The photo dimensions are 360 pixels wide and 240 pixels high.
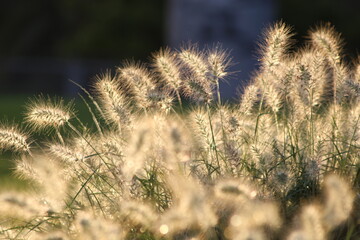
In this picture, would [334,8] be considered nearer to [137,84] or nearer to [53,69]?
[53,69]

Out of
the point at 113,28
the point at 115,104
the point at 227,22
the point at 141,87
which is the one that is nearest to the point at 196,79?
the point at 141,87

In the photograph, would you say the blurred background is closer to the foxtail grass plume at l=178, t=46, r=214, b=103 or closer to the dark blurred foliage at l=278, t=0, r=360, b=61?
the dark blurred foliage at l=278, t=0, r=360, b=61

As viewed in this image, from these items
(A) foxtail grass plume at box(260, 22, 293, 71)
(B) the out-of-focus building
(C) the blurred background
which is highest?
(C) the blurred background

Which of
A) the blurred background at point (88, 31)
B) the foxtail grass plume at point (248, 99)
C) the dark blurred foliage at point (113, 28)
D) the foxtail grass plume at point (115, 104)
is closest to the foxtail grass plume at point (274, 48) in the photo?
the foxtail grass plume at point (248, 99)

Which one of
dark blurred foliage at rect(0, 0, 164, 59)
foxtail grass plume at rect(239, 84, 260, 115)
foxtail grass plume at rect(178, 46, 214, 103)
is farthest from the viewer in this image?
dark blurred foliage at rect(0, 0, 164, 59)

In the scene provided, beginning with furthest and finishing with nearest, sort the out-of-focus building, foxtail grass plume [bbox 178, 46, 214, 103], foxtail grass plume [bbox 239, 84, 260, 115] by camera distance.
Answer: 1. the out-of-focus building
2. foxtail grass plume [bbox 239, 84, 260, 115]
3. foxtail grass plume [bbox 178, 46, 214, 103]

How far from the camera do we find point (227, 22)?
1307 centimetres

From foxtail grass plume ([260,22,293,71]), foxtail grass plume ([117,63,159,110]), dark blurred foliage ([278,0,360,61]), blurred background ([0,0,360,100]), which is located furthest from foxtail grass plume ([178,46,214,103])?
dark blurred foliage ([278,0,360,61])

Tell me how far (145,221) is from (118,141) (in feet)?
2.31

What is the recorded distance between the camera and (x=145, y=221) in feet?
8.59

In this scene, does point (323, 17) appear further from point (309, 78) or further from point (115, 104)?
point (115, 104)

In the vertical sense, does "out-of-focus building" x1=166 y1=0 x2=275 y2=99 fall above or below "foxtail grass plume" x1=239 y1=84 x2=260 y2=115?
above

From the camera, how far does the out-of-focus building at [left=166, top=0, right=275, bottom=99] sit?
504 inches

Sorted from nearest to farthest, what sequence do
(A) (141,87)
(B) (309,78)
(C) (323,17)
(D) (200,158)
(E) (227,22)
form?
(B) (309,78), (A) (141,87), (D) (200,158), (E) (227,22), (C) (323,17)
